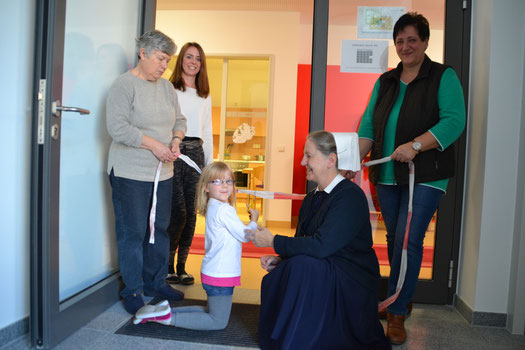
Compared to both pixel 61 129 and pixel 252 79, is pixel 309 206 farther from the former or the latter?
pixel 252 79

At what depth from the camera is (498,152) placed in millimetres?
2301

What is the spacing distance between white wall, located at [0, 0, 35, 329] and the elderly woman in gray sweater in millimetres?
418

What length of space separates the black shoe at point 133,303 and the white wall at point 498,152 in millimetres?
1957

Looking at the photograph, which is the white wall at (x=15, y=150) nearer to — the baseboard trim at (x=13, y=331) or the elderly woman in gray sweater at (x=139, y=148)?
the baseboard trim at (x=13, y=331)

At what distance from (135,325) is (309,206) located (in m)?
1.13

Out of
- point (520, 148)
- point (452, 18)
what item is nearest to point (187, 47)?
point (452, 18)

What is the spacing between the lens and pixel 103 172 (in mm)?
2455

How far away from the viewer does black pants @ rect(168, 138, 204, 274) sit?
2.79 m

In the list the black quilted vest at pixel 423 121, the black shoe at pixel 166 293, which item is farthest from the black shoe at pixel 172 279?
the black quilted vest at pixel 423 121

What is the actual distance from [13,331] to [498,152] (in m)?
2.71

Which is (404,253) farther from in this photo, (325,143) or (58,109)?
(58,109)

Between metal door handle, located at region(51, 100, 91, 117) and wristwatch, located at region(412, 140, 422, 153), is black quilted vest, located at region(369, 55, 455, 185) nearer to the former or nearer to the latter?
wristwatch, located at region(412, 140, 422, 153)

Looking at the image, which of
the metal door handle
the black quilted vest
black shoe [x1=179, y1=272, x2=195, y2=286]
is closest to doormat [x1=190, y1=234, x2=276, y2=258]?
black shoe [x1=179, y1=272, x2=195, y2=286]

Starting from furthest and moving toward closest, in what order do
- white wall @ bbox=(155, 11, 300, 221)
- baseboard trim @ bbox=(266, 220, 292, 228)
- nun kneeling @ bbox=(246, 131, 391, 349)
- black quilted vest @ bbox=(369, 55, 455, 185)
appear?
baseboard trim @ bbox=(266, 220, 292, 228) → white wall @ bbox=(155, 11, 300, 221) → black quilted vest @ bbox=(369, 55, 455, 185) → nun kneeling @ bbox=(246, 131, 391, 349)
